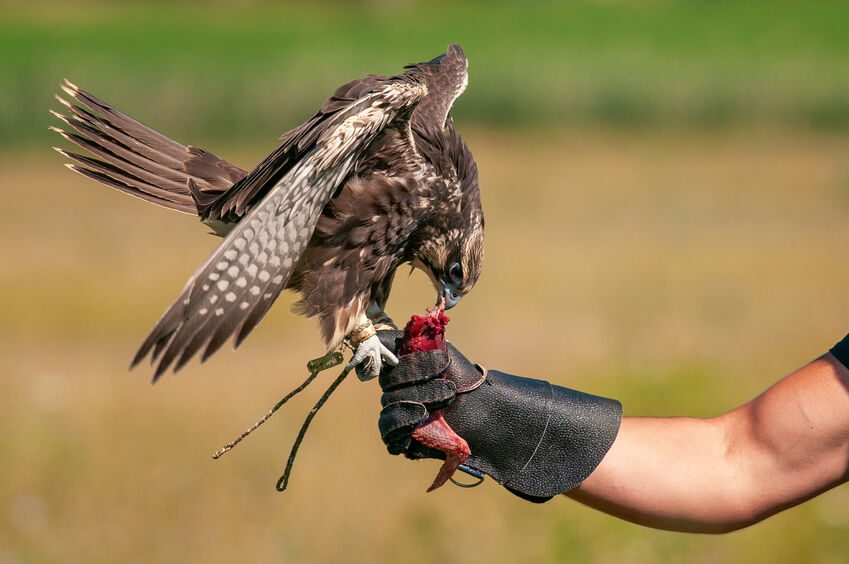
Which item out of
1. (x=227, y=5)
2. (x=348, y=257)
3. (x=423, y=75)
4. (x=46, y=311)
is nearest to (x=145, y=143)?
(x=348, y=257)

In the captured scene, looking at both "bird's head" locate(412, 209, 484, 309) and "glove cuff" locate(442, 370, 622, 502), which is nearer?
"glove cuff" locate(442, 370, 622, 502)

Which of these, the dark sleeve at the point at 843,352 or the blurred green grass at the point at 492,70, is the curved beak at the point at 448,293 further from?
the blurred green grass at the point at 492,70

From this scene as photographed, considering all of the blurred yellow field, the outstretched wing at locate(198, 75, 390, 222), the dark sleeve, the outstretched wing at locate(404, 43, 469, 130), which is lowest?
the blurred yellow field

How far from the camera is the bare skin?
8.79ft

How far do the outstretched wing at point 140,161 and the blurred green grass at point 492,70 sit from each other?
15899 millimetres

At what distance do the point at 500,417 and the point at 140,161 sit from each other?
1609mm

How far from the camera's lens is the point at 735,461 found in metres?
2.81

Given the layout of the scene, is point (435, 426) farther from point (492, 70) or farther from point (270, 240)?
point (492, 70)

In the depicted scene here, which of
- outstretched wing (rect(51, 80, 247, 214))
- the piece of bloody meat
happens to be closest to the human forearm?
the piece of bloody meat

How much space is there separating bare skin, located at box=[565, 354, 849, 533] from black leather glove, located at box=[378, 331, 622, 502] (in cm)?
11

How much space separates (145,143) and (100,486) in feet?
8.85

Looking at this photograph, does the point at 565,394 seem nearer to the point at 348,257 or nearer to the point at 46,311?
the point at 348,257

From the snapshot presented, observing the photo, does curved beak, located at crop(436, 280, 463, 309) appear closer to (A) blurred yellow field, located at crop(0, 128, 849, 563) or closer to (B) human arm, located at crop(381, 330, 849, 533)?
(B) human arm, located at crop(381, 330, 849, 533)

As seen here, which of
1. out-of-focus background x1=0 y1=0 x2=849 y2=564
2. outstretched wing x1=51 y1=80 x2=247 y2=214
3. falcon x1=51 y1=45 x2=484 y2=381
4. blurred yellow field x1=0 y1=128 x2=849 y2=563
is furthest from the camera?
out-of-focus background x1=0 y1=0 x2=849 y2=564
